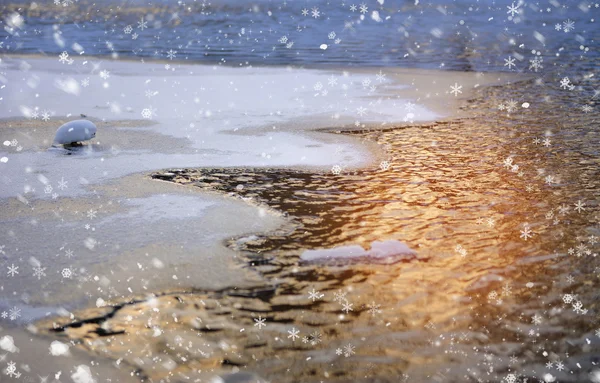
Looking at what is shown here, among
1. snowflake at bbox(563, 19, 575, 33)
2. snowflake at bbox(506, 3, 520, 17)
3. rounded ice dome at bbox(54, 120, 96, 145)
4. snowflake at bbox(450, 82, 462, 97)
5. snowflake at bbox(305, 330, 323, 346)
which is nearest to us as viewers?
snowflake at bbox(305, 330, 323, 346)

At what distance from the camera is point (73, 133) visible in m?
5.86

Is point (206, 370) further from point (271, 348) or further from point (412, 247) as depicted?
point (412, 247)

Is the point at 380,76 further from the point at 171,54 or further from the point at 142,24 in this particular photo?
the point at 142,24

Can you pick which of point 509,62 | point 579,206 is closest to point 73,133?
point 579,206

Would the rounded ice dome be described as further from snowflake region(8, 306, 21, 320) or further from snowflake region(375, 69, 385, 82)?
snowflake region(375, 69, 385, 82)

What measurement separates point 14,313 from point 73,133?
133 inches

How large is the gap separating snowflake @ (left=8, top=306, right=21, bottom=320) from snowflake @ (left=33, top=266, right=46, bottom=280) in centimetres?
31

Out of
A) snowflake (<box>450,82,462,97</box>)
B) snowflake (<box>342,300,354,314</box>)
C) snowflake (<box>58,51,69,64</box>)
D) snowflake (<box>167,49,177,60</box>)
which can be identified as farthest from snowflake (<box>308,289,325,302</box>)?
snowflake (<box>167,49,177,60</box>)

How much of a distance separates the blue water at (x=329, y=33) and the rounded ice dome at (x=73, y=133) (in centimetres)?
844

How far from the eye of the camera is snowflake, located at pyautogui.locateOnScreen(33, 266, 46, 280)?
10.3ft

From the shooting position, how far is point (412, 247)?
3500 mm

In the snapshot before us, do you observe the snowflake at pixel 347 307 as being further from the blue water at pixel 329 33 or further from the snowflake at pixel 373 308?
the blue water at pixel 329 33

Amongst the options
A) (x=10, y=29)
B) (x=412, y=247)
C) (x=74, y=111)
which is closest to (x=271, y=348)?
(x=412, y=247)

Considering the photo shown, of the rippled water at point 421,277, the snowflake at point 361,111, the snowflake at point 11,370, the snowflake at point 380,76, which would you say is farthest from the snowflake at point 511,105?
the snowflake at point 11,370
